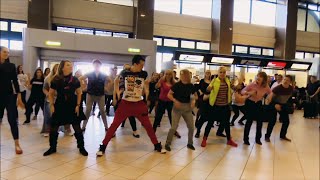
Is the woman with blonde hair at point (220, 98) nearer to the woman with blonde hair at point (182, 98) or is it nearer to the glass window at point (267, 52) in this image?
the woman with blonde hair at point (182, 98)

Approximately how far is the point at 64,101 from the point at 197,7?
42.0 ft

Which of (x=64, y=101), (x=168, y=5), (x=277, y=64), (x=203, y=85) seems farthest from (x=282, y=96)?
(x=168, y=5)

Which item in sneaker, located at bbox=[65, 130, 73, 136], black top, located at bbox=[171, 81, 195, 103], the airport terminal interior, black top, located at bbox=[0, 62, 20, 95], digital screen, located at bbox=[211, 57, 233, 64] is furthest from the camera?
digital screen, located at bbox=[211, 57, 233, 64]

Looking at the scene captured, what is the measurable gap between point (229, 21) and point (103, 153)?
1267 centimetres

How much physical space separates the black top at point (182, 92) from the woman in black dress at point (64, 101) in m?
1.51

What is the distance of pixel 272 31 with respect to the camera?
1705 centimetres

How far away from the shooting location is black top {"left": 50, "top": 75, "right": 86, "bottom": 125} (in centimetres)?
407

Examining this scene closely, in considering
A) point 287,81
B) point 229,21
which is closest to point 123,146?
point 287,81

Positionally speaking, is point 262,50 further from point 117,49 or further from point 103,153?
point 103,153

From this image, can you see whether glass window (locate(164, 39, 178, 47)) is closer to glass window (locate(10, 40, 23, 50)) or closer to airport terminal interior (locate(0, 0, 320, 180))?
airport terminal interior (locate(0, 0, 320, 180))

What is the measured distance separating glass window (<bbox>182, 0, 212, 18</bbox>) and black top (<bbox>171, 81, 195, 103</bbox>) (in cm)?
1125

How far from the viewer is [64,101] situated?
4.07m

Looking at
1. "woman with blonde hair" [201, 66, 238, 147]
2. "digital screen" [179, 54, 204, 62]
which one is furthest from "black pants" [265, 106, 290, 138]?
"digital screen" [179, 54, 204, 62]

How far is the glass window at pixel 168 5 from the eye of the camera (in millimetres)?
14578
